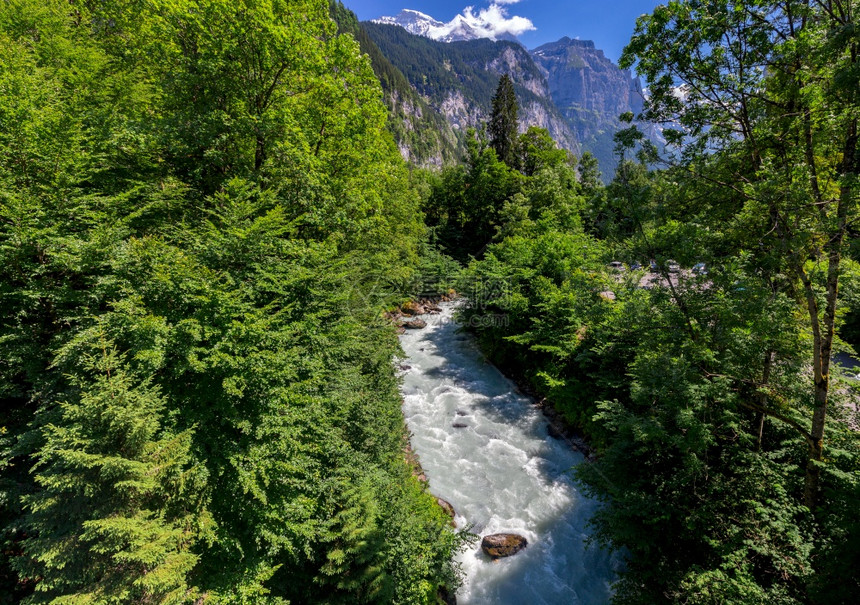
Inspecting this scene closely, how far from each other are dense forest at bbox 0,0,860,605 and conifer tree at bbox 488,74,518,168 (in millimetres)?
32371

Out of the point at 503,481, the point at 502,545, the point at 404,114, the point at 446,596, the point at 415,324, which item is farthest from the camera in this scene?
the point at 404,114

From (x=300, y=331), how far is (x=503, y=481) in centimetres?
932

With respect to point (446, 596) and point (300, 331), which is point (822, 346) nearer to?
point (446, 596)

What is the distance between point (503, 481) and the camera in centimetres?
1205

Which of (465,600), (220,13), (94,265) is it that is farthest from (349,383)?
(220,13)

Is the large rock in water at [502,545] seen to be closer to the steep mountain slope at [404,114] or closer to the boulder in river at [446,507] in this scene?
the boulder in river at [446,507]

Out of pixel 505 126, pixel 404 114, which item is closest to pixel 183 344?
pixel 505 126

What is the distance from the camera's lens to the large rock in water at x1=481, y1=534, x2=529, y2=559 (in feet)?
31.7

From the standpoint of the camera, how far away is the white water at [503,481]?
901 cm

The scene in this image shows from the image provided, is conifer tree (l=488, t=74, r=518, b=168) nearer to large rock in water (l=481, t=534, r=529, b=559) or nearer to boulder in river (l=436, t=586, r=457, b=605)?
large rock in water (l=481, t=534, r=529, b=559)

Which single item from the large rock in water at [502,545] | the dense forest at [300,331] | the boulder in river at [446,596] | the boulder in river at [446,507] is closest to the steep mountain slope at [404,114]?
the dense forest at [300,331]

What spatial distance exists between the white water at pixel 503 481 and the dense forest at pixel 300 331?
1.58m

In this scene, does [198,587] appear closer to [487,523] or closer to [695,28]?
[487,523]

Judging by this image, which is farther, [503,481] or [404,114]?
[404,114]
